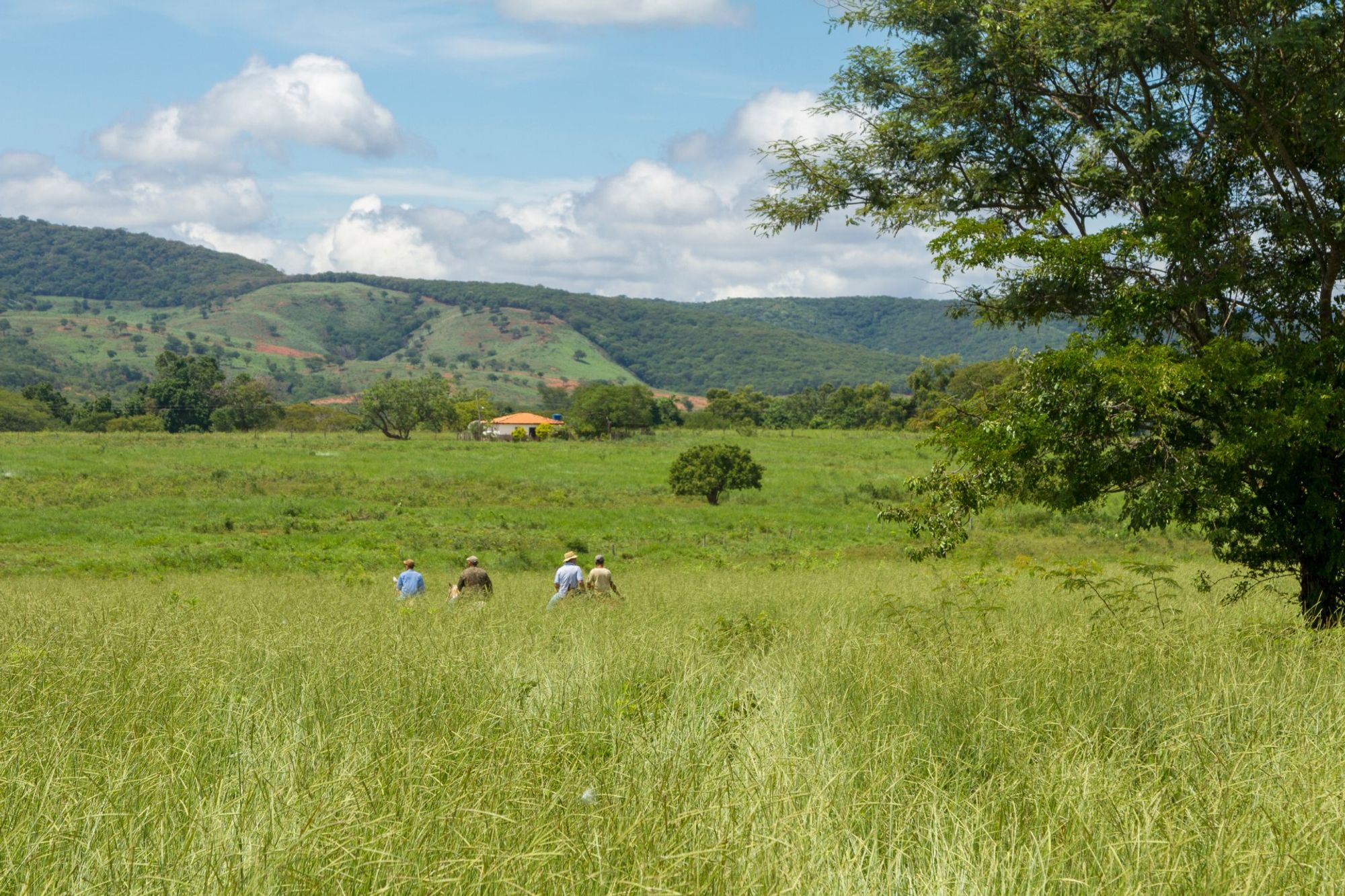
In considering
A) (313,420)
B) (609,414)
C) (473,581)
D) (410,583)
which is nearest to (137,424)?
(313,420)

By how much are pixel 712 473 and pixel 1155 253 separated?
42.4 m

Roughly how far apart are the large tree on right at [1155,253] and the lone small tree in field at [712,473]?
133 feet

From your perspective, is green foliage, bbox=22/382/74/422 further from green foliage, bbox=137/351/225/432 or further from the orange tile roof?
the orange tile roof

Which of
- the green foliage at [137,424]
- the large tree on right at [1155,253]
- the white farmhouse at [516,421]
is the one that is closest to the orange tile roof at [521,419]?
the white farmhouse at [516,421]

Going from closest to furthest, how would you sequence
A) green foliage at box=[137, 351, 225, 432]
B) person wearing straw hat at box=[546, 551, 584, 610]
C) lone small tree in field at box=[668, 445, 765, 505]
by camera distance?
person wearing straw hat at box=[546, 551, 584, 610] < lone small tree in field at box=[668, 445, 765, 505] < green foliage at box=[137, 351, 225, 432]

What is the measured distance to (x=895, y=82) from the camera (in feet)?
38.8

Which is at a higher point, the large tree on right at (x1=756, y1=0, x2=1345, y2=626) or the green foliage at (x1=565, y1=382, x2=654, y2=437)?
the large tree on right at (x1=756, y1=0, x2=1345, y2=626)

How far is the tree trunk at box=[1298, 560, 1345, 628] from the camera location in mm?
10062

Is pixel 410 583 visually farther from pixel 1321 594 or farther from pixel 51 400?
pixel 51 400

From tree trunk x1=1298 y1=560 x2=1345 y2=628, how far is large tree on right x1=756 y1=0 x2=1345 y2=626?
23mm

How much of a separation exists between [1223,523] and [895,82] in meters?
5.84

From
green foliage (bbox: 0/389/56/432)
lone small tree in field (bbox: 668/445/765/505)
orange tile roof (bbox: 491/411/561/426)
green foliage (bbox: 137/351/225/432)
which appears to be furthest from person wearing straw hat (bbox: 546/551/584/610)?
orange tile roof (bbox: 491/411/561/426)

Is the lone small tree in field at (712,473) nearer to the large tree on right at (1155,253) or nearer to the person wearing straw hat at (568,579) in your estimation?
the person wearing straw hat at (568,579)

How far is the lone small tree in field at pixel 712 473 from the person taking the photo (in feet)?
171
